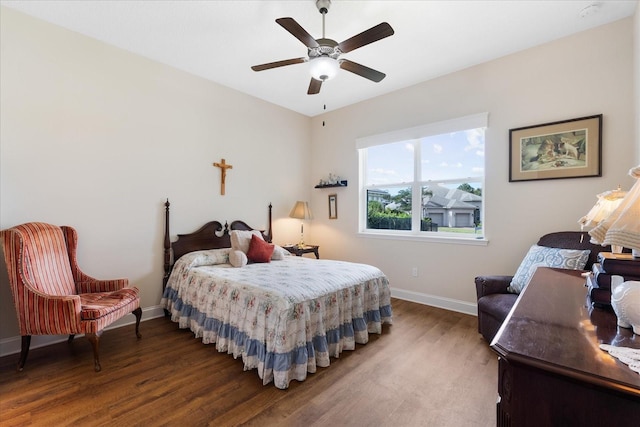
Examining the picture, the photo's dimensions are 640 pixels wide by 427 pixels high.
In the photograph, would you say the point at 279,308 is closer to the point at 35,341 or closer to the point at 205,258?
the point at 205,258

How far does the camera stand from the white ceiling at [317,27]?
239 cm

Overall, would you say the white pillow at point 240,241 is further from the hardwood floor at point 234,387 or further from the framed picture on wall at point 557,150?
the framed picture on wall at point 557,150

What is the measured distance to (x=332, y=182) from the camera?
15.6 ft

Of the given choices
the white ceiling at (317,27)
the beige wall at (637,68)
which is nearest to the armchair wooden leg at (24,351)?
the white ceiling at (317,27)

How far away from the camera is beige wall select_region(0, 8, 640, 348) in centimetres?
255

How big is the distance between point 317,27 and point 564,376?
2919 mm

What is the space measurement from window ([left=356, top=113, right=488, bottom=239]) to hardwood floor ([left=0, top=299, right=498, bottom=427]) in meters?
1.51

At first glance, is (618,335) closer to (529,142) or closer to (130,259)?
(529,142)

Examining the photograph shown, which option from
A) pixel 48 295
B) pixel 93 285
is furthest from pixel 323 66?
pixel 93 285

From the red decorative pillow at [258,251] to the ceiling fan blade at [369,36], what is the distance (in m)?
2.28

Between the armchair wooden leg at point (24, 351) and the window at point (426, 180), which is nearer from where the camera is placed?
the armchair wooden leg at point (24, 351)

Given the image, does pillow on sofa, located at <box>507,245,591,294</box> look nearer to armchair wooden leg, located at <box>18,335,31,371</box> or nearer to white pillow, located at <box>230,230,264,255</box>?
white pillow, located at <box>230,230,264,255</box>

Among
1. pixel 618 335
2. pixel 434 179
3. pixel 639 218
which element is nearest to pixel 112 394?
pixel 618 335

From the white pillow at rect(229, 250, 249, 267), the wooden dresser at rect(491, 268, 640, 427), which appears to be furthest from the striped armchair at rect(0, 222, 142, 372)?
the wooden dresser at rect(491, 268, 640, 427)
